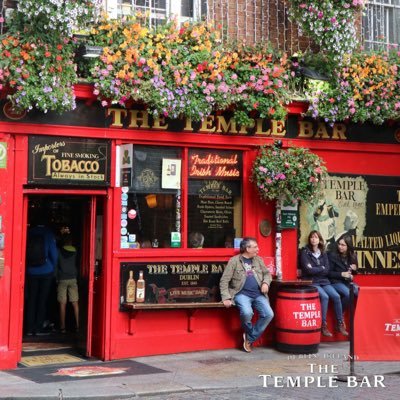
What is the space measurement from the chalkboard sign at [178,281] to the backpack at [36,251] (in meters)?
2.19

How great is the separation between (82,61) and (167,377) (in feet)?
14.4

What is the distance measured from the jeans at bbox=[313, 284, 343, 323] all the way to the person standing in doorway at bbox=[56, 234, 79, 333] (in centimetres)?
408

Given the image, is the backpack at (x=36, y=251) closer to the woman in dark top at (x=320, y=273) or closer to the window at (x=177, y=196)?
the window at (x=177, y=196)

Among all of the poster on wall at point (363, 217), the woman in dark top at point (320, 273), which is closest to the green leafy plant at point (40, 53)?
the woman in dark top at point (320, 273)

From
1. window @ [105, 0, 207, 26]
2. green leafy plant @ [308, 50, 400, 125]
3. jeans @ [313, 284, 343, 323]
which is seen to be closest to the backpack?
window @ [105, 0, 207, 26]

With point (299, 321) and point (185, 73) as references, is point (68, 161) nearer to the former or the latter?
point (185, 73)

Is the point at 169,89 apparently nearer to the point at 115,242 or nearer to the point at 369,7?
the point at 115,242

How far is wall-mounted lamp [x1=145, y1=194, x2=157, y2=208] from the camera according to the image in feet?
36.8

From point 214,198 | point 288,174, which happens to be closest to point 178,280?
point 214,198

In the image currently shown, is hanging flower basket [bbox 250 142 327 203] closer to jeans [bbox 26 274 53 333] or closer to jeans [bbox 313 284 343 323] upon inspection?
jeans [bbox 313 284 343 323]

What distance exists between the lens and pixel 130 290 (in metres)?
10.8

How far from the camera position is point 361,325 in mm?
9961

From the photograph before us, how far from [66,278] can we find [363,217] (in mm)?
5066

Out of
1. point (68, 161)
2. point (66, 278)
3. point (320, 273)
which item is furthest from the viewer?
point (66, 278)
